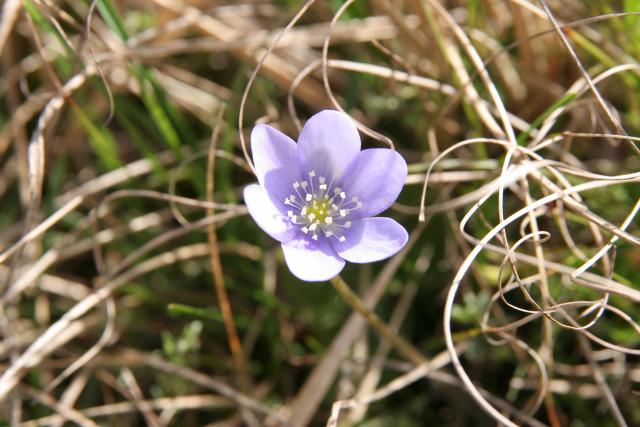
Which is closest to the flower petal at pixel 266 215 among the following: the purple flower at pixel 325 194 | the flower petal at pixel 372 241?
the purple flower at pixel 325 194

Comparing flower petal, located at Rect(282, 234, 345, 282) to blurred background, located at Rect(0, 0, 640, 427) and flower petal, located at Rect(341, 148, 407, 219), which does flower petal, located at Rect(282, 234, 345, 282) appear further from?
blurred background, located at Rect(0, 0, 640, 427)

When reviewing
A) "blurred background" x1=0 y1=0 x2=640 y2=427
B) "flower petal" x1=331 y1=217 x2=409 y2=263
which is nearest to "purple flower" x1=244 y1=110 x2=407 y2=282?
"flower petal" x1=331 y1=217 x2=409 y2=263

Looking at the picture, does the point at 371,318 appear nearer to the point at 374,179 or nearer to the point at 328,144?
the point at 374,179

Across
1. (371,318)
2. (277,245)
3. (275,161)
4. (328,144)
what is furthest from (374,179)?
(277,245)

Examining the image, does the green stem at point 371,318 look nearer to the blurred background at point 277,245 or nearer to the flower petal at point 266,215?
the blurred background at point 277,245

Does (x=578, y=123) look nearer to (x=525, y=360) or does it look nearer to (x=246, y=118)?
(x=525, y=360)

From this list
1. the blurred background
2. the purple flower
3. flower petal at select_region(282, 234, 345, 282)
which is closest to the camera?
flower petal at select_region(282, 234, 345, 282)

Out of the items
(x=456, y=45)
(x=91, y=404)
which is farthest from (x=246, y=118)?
(x=91, y=404)
